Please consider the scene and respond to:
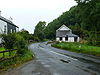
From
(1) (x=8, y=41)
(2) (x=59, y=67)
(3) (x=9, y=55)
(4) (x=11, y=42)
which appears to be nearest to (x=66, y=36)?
(4) (x=11, y=42)

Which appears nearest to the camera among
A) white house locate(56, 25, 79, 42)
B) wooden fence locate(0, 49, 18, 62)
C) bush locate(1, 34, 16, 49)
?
wooden fence locate(0, 49, 18, 62)

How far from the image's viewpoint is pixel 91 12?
22109 mm

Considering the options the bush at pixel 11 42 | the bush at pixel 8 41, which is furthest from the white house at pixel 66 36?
the bush at pixel 8 41

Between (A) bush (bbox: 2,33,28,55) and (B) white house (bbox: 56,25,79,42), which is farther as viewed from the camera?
(B) white house (bbox: 56,25,79,42)

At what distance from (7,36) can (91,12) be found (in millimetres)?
12086

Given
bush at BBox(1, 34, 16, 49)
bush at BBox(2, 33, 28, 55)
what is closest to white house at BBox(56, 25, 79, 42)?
bush at BBox(2, 33, 28, 55)

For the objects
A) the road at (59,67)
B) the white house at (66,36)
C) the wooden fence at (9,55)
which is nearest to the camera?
the road at (59,67)

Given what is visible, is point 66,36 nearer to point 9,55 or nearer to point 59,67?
point 9,55

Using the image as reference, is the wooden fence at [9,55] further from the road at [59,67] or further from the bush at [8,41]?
the road at [59,67]

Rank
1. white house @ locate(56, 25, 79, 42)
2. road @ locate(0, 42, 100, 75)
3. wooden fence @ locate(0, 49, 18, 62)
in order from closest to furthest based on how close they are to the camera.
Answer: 1. road @ locate(0, 42, 100, 75)
2. wooden fence @ locate(0, 49, 18, 62)
3. white house @ locate(56, 25, 79, 42)

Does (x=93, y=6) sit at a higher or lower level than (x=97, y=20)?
higher

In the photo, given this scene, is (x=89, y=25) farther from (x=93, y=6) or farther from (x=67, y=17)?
(x=67, y=17)

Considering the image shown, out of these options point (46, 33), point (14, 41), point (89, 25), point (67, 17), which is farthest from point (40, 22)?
point (14, 41)

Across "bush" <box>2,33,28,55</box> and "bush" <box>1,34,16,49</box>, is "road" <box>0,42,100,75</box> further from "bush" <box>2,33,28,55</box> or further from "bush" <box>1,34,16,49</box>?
"bush" <box>1,34,16,49</box>
